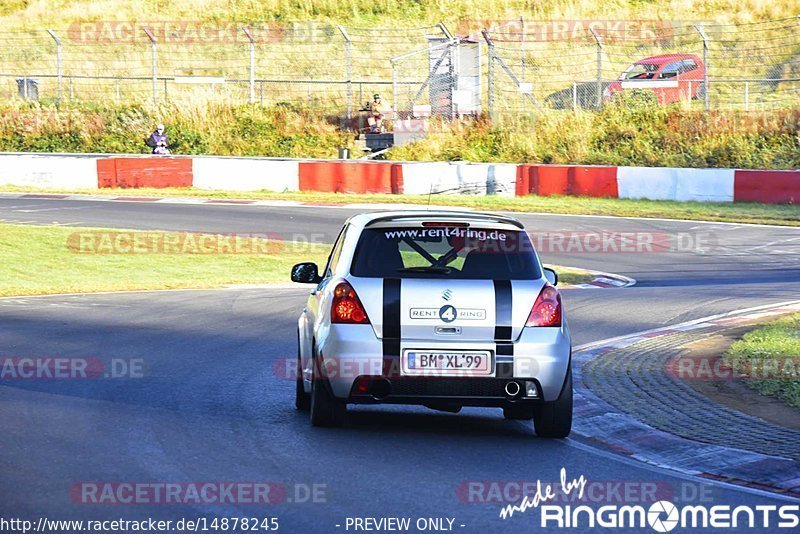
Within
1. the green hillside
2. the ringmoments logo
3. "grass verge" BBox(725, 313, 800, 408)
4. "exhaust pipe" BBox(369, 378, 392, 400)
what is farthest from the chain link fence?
the ringmoments logo

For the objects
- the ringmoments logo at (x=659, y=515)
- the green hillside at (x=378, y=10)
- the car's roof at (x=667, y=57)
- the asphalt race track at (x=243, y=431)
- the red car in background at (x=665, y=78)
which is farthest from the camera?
the green hillside at (x=378, y=10)

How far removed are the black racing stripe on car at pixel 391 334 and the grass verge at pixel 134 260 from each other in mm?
10279

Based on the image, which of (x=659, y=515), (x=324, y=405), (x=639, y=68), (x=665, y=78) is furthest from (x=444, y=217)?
(x=639, y=68)

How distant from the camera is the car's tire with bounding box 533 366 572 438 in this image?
323 inches

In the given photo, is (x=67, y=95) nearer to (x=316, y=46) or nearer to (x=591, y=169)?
(x=316, y=46)

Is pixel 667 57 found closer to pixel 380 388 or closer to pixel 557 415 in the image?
pixel 557 415

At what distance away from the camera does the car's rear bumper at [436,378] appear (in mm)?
7934

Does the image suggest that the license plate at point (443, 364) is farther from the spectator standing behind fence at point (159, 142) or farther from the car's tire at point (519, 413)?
the spectator standing behind fence at point (159, 142)

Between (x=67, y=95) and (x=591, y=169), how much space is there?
2208 cm

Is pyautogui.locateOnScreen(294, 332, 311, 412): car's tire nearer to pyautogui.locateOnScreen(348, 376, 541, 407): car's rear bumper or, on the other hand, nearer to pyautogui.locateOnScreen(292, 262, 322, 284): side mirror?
pyautogui.locateOnScreen(292, 262, 322, 284): side mirror

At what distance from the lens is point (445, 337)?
7977 mm

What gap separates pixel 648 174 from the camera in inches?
1179

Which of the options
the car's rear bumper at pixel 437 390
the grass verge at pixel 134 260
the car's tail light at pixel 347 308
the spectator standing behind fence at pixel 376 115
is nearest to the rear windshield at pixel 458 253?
the car's tail light at pixel 347 308

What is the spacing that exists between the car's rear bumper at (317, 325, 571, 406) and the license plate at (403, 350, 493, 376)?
3cm
